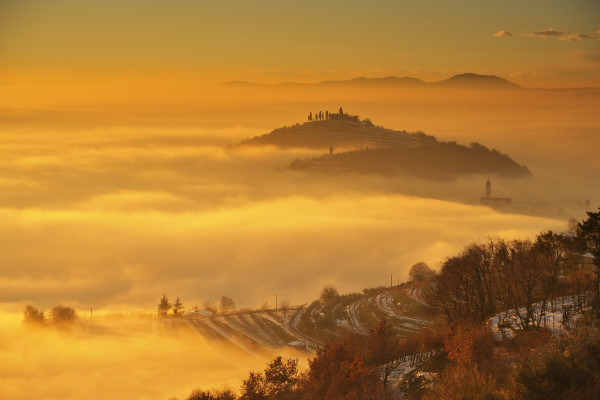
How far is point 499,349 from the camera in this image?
57906mm

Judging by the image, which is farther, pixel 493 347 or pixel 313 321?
pixel 313 321

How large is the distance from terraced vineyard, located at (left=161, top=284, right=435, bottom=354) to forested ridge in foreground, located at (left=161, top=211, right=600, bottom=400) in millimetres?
30931

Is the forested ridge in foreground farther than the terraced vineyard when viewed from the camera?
No

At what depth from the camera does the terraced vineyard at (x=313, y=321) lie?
4466 inches

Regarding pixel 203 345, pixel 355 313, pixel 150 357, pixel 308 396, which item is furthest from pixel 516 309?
pixel 150 357

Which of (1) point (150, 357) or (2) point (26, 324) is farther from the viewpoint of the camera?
(2) point (26, 324)

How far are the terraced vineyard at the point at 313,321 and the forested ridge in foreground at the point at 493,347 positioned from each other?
30.9m

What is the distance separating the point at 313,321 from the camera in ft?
431

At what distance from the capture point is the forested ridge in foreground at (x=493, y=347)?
1660 inches

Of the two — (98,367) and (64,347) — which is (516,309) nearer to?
(98,367)

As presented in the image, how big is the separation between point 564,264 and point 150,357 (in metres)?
87.4

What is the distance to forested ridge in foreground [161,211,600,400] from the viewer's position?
4216cm

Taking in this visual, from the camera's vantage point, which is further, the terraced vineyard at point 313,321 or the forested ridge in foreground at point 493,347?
the terraced vineyard at point 313,321

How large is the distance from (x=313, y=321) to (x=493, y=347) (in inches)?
2957
